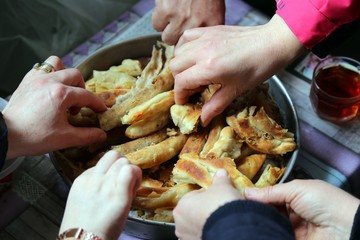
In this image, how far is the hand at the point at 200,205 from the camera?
709 mm

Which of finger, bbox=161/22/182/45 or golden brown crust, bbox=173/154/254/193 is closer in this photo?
golden brown crust, bbox=173/154/254/193

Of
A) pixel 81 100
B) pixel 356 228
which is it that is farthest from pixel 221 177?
pixel 81 100

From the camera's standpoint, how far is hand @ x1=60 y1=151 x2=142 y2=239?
0.74 m

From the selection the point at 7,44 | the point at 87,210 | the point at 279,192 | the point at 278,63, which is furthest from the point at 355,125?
the point at 7,44

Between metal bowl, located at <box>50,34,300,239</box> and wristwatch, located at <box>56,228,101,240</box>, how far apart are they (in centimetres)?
11

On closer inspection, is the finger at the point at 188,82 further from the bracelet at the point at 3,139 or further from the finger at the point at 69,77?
the bracelet at the point at 3,139

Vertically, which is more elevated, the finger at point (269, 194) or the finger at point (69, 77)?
the finger at point (69, 77)

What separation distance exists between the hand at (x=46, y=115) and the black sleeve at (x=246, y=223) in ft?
1.13

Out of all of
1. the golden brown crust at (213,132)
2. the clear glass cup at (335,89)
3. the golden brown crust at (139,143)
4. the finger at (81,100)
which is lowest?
the clear glass cup at (335,89)

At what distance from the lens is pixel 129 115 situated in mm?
904

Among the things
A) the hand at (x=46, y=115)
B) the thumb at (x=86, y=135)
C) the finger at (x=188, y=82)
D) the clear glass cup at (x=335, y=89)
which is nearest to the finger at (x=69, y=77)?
the hand at (x=46, y=115)

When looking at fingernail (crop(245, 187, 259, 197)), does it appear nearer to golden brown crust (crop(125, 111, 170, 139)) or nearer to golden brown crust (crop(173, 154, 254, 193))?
golden brown crust (crop(173, 154, 254, 193))

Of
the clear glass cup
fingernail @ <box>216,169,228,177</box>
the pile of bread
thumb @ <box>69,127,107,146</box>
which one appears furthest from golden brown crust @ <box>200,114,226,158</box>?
the clear glass cup

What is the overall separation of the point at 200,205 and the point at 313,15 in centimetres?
44
